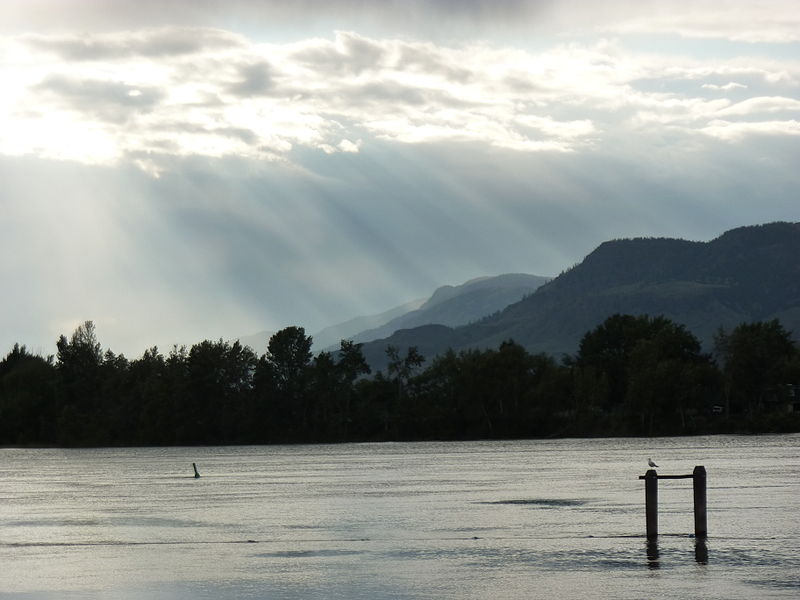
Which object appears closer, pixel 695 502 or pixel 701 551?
pixel 701 551

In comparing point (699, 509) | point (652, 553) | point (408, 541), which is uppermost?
point (699, 509)

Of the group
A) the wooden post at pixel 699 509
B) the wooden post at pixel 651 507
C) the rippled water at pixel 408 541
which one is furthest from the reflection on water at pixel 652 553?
the wooden post at pixel 699 509

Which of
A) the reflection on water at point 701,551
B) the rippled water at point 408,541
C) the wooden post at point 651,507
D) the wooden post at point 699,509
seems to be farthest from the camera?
the wooden post at point 651,507

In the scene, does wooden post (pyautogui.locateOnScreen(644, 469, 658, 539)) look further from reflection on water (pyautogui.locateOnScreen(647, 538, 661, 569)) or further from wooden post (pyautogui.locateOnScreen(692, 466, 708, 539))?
wooden post (pyautogui.locateOnScreen(692, 466, 708, 539))

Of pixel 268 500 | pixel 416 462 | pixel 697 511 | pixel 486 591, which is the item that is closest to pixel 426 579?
pixel 486 591

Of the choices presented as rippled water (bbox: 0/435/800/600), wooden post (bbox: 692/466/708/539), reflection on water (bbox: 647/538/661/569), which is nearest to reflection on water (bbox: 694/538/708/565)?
rippled water (bbox: 0/435/800/600)

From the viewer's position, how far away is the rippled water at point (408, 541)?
3316 centimetres

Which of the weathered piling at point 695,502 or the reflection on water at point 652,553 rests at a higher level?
the weathered piling at point 695,502

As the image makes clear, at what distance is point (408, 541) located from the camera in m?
44.6

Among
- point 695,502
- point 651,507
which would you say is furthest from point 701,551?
point 651,507

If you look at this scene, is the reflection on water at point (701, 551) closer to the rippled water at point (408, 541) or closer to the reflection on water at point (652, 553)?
the rippled water at point (408, 541)

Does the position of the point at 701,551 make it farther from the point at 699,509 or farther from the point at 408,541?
the point at 408,541

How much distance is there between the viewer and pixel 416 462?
131 metres

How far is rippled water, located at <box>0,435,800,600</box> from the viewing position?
109 feet
